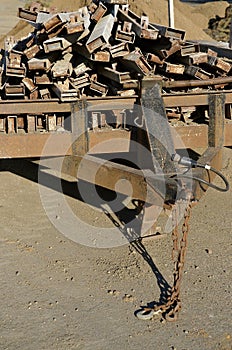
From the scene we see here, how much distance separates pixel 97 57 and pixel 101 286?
1.89 m

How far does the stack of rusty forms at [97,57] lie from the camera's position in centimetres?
451

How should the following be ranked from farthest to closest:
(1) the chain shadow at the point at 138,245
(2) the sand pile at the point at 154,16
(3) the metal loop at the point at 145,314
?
(2) the sand pile at the point at 154,16, (1) the chain shadow at the point at 138,245, (3) the metal loop at the point at 145,314

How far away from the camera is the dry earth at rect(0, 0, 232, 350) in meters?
3.60

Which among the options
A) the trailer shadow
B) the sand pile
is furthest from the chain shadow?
the sand pile

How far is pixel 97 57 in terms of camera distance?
15.0 ft

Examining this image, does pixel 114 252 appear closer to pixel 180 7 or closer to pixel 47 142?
pixel 47 142

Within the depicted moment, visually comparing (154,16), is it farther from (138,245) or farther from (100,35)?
(138,245)

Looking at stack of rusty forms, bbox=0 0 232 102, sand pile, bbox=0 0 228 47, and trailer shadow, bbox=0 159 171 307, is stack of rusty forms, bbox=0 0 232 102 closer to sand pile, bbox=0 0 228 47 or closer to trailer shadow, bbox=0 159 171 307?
trailer shadow, bbox=0 159 171 307

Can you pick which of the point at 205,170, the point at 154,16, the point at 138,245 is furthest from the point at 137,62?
the point at 154,16

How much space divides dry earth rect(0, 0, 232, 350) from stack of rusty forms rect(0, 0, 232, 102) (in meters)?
1.32

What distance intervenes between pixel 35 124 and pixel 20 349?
6.51 ft

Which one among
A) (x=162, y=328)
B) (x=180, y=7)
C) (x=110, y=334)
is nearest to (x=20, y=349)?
(x=110, y=334)

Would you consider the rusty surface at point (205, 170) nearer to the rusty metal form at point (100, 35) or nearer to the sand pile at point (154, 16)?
the rusty metal form at point (100, 35)

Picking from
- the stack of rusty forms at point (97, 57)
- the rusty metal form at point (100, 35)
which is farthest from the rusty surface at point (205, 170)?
the rusty metal form at point (100, 35)
